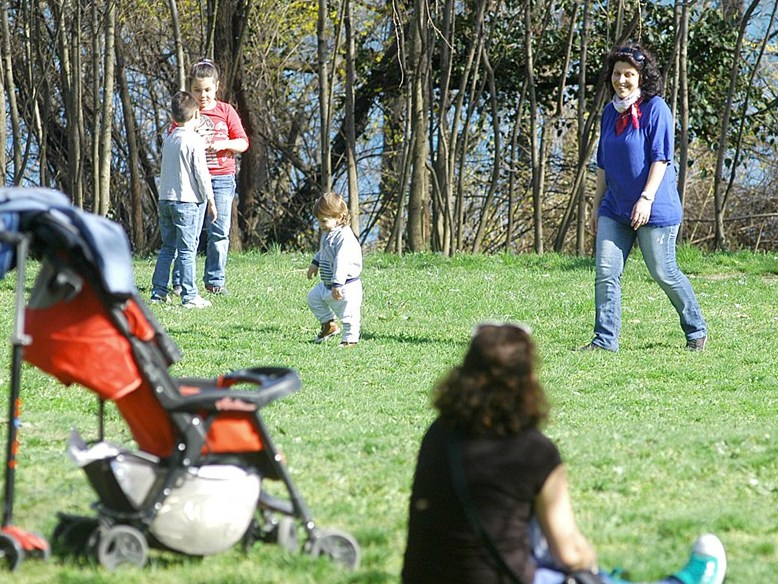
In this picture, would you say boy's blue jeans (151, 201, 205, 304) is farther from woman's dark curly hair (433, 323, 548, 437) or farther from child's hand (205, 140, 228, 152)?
woman's dark curly hair (433, 323, 548, 437)

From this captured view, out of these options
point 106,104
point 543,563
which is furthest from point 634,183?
point 106,104

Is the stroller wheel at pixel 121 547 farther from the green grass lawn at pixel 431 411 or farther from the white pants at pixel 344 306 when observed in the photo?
the white pants at pixel 344 306

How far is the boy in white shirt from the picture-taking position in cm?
1085

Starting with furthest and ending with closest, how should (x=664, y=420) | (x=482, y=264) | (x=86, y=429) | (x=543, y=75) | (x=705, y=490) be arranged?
1. (x=543, y=75)
2. (x=482, y=264)
3. (x=664, y=420)
4. (x=86, y=429)
5. (x=705, y=490)

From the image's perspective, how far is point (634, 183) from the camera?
8.79 meters

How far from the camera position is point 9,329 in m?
9.81

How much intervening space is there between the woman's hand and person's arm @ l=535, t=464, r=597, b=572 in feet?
17.9

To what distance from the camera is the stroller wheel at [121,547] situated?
395 centimetres

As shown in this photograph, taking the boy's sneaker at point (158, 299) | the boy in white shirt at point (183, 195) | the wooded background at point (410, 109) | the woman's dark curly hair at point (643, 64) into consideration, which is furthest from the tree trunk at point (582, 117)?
the woman's dark curly hair at point (643, 64)

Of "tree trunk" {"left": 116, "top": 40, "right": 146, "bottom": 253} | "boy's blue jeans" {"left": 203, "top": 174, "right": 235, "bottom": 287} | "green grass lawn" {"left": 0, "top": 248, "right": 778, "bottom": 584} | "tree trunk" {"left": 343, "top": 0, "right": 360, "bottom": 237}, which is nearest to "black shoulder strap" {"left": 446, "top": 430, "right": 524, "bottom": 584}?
"green grass lawn" {"left": 0, "top": 248, "right": 778, "bottom": 584}

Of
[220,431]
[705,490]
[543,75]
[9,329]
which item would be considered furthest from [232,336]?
A: [543,75]

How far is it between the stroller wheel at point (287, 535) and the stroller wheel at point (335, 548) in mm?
103

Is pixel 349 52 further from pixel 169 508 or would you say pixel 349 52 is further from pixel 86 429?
pixel 169 508

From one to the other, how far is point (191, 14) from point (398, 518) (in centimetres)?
1790
